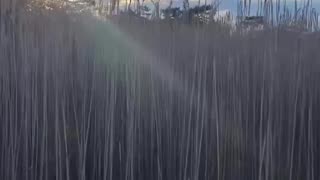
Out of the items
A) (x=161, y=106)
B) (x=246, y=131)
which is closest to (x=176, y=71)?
(x=161, y=106)

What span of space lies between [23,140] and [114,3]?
52 cm

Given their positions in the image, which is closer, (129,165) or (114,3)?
(129,165)

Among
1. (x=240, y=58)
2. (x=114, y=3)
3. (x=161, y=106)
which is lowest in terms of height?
(x=161, y=106)

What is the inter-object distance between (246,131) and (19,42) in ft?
2.46

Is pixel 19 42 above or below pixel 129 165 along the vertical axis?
above

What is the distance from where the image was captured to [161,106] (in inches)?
93.4

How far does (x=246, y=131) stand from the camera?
236cm

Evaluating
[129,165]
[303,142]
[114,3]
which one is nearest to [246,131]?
[303,142]

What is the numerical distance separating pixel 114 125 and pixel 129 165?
0.48ft

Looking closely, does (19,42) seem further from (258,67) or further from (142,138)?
(258,67)

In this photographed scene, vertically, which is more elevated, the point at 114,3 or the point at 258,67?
the point at 114,3

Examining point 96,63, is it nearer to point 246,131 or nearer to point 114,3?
point 114,3

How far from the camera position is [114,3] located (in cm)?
251

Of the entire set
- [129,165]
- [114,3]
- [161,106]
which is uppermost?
[114,3]
